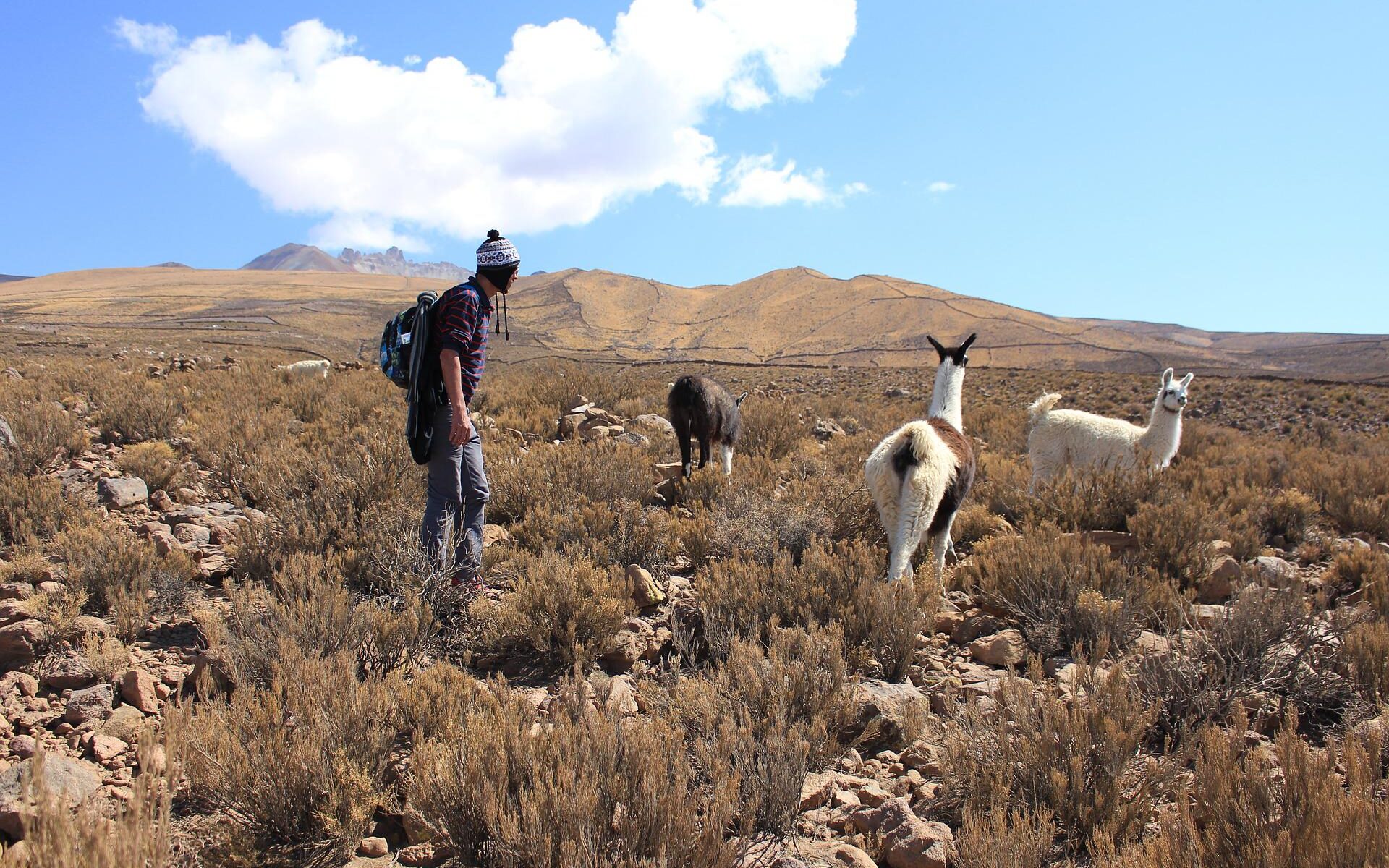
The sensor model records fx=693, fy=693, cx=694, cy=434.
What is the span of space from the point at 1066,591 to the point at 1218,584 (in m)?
1.32

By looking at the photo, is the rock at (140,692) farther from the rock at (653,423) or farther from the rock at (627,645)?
the rock at (653,423)

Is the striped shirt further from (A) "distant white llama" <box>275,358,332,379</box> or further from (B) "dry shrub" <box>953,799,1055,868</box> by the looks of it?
(A) "distant white llama" <box>275,358,332,379</box>

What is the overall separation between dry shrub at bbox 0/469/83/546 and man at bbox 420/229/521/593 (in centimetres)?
242

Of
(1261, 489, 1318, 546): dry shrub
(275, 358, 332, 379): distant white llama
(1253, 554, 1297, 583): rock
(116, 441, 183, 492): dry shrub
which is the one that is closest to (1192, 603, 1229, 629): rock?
(1253, 554, 1297, 583): rock

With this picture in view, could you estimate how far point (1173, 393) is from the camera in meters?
7.00

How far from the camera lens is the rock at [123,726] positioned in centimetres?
276

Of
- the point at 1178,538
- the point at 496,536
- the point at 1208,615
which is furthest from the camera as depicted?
the point at 496,536

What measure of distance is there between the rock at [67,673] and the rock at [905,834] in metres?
3.31

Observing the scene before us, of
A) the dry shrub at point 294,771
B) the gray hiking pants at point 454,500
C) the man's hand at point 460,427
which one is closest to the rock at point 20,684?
the dry shrub at point 294,771

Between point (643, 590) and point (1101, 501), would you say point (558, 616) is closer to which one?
point (643, 590)

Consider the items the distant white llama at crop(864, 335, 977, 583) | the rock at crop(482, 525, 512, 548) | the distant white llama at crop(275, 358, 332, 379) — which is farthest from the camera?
the distant white llama at crop(275, 358, 332, 379)

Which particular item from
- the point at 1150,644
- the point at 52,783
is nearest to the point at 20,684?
the point at 52,783

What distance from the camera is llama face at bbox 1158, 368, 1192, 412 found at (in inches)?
274

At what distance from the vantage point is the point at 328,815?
219 cm
